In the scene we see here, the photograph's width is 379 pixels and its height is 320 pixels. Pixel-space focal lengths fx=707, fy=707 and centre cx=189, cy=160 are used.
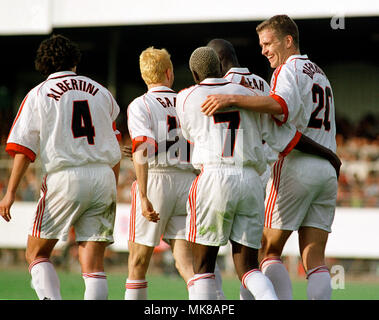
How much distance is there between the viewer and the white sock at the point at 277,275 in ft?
19.7

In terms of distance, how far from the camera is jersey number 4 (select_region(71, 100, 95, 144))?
589 cm

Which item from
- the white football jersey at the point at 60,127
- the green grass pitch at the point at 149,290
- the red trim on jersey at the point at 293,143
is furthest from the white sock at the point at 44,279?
the green grass pitch at the point at 149,290

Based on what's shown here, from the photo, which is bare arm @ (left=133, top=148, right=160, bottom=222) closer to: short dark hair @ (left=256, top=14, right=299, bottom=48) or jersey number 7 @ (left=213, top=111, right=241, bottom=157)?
jersey number 7 @ (left=213, top=111, right=241, bottom=157)

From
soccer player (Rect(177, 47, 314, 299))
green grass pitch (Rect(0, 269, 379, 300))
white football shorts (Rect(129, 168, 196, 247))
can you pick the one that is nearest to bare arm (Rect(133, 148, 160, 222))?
white football shorts (Rect(129, 168, 196, 247))

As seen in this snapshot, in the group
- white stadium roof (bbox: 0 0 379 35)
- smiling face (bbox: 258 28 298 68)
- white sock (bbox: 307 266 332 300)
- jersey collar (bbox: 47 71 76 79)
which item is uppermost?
white stadium roof (bbox: 0 0 379 35)

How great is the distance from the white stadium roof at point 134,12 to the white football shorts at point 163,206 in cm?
1051

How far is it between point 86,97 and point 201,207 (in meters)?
1.42

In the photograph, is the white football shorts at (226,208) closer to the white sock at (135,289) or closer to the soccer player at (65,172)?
the soccer player at (65,172)

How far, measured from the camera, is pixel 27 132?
588 centimetres

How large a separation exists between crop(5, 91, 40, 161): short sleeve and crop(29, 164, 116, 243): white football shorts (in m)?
0.29

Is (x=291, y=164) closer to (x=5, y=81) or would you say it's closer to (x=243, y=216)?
(x=243, y=216)

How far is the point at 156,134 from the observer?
20.6 feet

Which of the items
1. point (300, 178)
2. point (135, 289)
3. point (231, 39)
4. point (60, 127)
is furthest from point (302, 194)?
point (231, 39)

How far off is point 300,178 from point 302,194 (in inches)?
5.3
